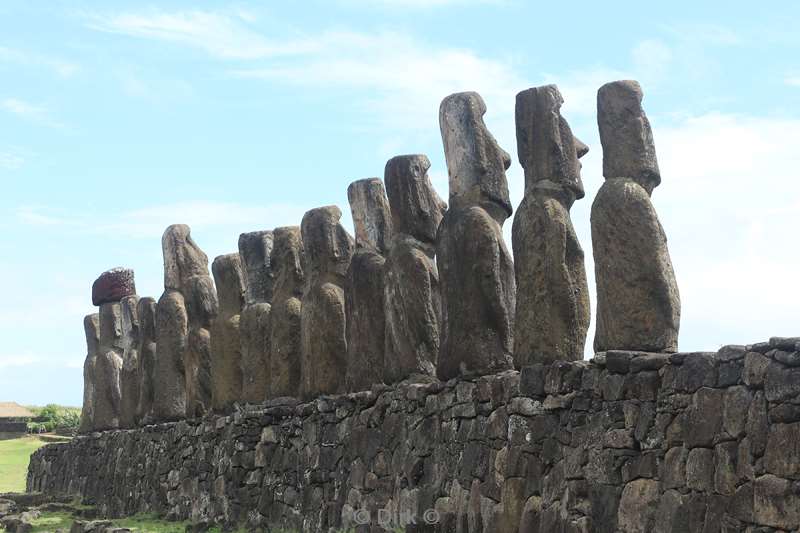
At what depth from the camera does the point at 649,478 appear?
859cm

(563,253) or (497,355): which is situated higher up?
(563,253)

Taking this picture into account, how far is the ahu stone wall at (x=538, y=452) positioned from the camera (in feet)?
25.1

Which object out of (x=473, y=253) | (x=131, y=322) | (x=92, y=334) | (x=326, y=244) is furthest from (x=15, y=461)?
(x=473, y=253)

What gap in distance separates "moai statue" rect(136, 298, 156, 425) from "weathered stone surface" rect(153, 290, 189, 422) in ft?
3.07

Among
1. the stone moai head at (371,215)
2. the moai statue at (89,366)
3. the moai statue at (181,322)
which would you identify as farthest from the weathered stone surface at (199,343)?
the moai statue at (89,366)

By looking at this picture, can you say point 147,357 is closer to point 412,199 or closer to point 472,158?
point 412,199

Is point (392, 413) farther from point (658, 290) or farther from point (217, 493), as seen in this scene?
point (217, 493)

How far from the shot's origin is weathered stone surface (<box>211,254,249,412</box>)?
1719 cm

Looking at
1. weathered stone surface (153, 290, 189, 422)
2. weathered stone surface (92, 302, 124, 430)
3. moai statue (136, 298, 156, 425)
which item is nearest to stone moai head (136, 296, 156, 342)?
moai statue (136, 298, 156, 425)

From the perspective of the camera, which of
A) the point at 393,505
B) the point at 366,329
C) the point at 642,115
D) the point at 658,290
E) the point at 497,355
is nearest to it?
the point at 658,290

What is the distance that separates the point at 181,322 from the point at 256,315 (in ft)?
11.7

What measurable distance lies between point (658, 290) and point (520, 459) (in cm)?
177

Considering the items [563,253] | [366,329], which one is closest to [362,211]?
[366,329]

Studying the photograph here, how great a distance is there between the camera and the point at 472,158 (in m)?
11.9
